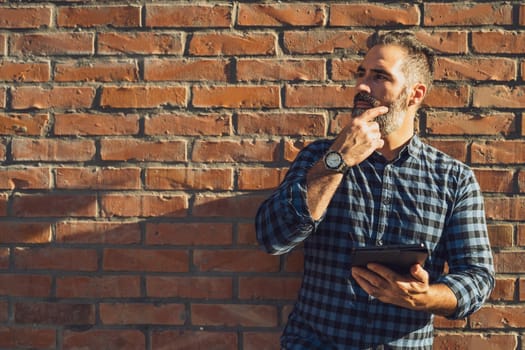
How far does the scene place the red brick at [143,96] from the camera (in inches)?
89.7

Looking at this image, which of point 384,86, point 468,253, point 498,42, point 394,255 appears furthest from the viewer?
point 498,42

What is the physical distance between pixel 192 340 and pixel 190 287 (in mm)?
189

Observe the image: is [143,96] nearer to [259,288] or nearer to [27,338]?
[259,288]

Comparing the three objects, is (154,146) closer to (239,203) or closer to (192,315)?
(239,203)

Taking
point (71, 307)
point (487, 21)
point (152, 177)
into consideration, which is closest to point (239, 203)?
point (152, 177)

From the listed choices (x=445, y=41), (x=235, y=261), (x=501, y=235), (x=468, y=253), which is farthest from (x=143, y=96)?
(x=501, y=235)

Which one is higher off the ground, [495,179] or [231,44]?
[231,44]

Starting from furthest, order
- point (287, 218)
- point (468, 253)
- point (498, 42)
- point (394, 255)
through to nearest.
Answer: point (498, 42), point (468, 253), point (287, 218), point (394, 255)

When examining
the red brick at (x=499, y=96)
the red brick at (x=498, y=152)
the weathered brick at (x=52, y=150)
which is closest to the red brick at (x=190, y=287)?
the weathered brick at (x=52, y=150)

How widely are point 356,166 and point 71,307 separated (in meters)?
1.14

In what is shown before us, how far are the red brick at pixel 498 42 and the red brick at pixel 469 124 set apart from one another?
22 cm

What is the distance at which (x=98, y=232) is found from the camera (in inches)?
90.4

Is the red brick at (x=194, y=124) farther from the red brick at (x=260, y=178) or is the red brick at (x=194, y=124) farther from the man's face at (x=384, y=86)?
the man's face at (x=384, y=86)

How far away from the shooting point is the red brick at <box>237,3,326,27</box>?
2.26 metres
